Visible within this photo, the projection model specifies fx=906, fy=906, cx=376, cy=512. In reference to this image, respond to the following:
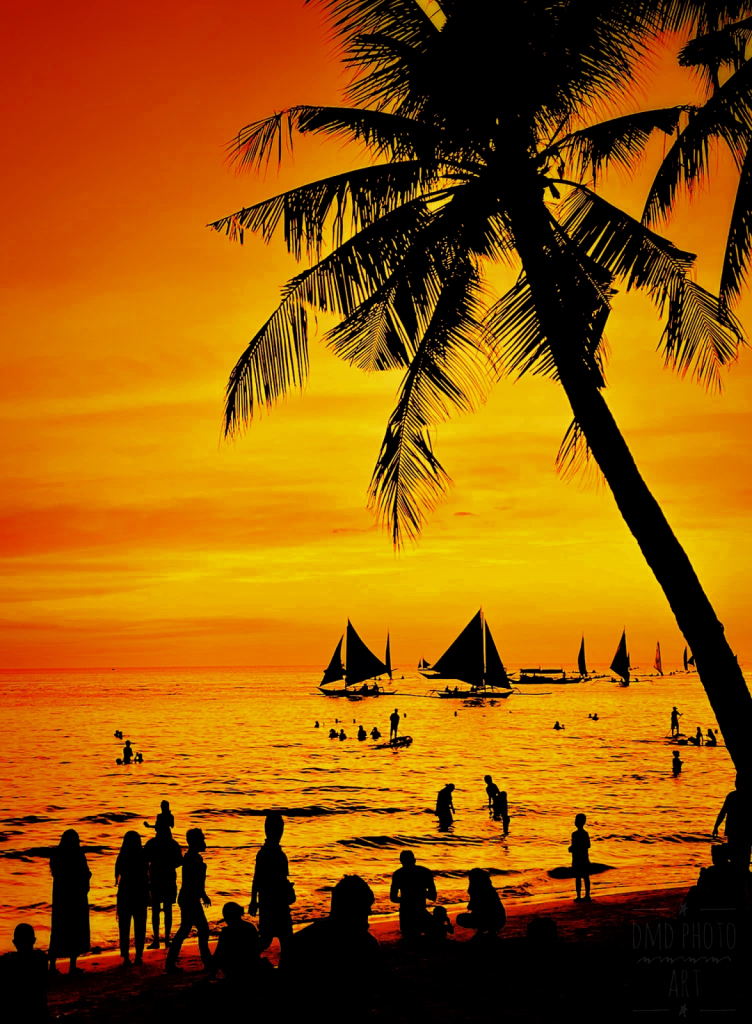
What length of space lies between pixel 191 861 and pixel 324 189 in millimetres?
7224

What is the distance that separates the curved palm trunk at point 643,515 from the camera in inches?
285

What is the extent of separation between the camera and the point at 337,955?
4160mm

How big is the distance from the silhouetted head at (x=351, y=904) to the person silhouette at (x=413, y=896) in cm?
640

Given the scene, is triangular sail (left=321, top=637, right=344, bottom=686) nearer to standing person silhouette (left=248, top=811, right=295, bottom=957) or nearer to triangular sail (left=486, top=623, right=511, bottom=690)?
triangular sail (left=486, top=623, right=511, bottom=690)

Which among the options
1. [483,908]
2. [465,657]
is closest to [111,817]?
[483,908]

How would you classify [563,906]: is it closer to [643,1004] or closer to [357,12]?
[643,1004]

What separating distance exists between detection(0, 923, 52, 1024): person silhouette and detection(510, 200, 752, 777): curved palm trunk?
16.3ft

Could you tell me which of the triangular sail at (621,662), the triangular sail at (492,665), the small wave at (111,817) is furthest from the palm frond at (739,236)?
the triangular sail at (621,662)

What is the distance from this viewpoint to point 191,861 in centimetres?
974

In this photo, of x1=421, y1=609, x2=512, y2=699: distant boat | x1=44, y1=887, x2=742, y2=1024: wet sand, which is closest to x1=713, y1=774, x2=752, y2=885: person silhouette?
x1=44, y1=887, x2=742, y2=1024: wet sand

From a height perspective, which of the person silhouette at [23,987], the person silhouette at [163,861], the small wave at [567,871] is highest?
the person silhouette at [23,987]

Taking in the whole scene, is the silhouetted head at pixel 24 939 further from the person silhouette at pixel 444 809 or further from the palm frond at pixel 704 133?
the person silhouette at pixel 444 809

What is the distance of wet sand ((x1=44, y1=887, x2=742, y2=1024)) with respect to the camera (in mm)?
7164

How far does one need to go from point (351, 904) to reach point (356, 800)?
32.3m
